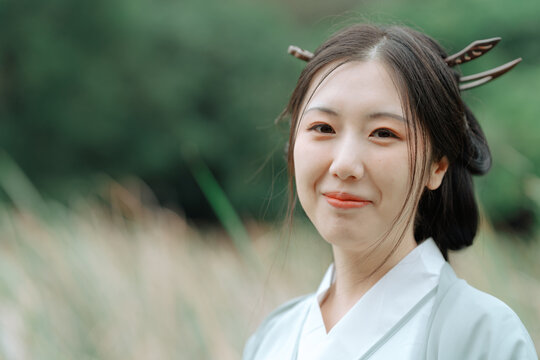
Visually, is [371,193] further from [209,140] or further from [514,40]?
[209,140]

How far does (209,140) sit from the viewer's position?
6680 mm

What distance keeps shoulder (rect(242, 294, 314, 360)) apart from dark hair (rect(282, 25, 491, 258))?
0.78 feet

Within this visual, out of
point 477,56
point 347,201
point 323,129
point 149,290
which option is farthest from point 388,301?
point 149,290

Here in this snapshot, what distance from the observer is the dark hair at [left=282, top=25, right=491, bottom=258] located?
1.01m

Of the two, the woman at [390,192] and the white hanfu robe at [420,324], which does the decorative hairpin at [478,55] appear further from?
the white hanfu robe at [420,324]

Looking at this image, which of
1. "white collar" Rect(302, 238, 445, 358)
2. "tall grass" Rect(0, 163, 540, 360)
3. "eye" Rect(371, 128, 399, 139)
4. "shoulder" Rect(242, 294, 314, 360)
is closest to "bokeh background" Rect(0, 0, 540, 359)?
"tall grass" Rect(0, 163, 540, 360)

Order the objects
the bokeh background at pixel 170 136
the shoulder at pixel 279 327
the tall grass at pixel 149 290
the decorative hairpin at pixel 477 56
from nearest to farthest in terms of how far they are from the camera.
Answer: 1. the decorative hairpin at pixel 477 56
2. the shoulder at pixel 279 327
3. the tall grass at pixel 149 290
4. the bokeh background at pixel 170 136

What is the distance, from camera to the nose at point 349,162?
3.15 feet

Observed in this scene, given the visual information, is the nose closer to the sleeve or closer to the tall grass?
the sleeve

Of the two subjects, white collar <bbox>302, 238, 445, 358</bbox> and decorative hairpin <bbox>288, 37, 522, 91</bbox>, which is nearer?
white collar <bbox>302, 238, 445, 358</bbox>

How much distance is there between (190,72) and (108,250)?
4.68 m

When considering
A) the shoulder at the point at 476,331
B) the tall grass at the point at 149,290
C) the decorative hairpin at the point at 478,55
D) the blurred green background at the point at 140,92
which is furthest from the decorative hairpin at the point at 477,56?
the blurred green background at the point at 140,92

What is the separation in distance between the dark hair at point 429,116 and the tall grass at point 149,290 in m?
0.57

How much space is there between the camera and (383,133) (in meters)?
1.00
